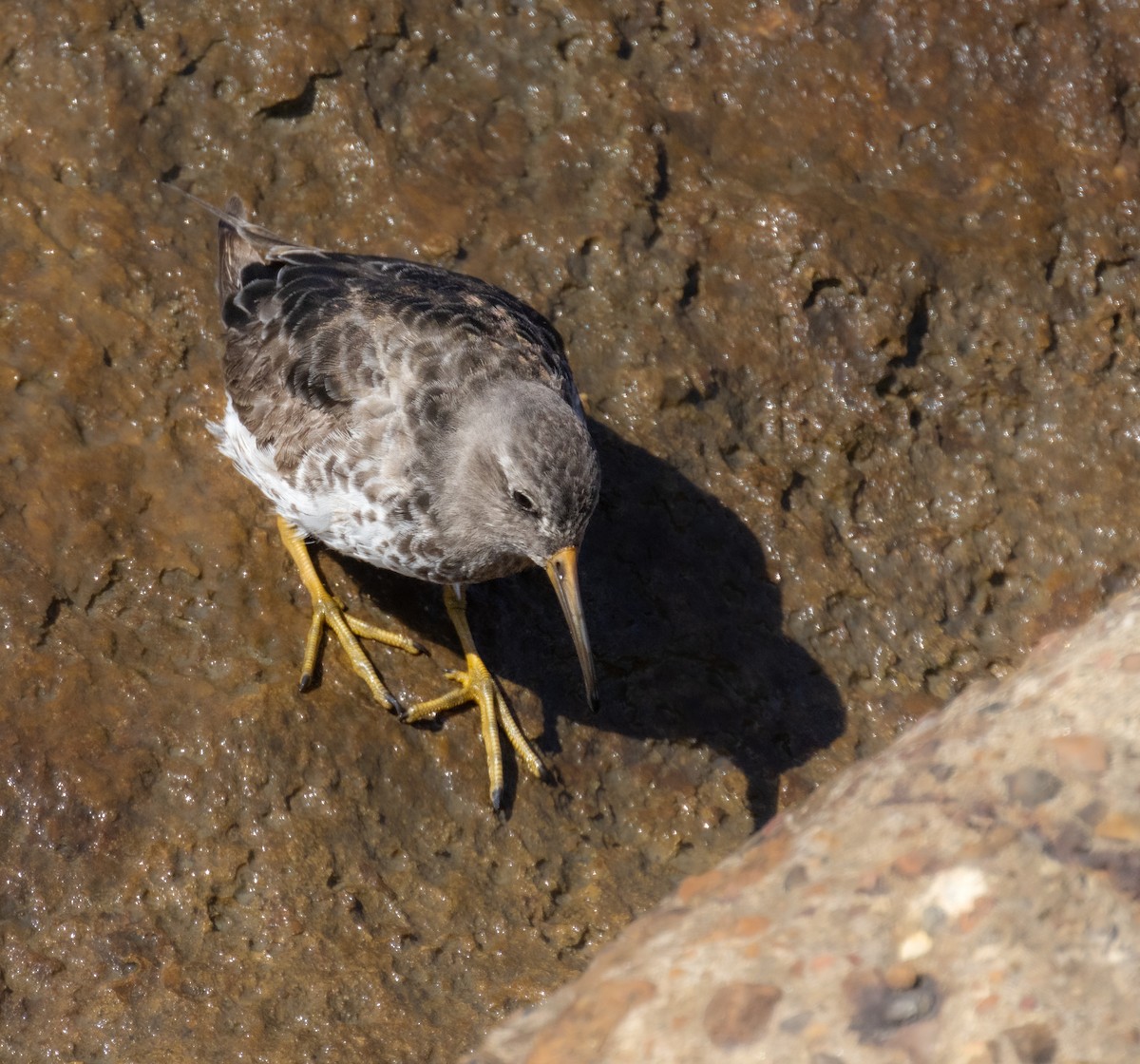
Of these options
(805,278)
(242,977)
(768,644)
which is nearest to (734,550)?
(768,644)

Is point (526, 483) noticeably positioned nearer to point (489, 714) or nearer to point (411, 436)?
point (411, 436)

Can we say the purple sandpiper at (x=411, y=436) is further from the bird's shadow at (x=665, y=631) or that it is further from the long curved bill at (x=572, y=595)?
the bird's shadow at (x=665, y=631)

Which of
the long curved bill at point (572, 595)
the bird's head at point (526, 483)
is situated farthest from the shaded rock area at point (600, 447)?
the bird's head at point (526, 483)

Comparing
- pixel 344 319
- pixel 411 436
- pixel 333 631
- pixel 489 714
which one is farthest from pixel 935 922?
pixel 344 319

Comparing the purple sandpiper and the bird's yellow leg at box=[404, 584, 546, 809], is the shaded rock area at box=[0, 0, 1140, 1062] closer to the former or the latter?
the bird's yellow leg at box=[404, 584, 546, 809]

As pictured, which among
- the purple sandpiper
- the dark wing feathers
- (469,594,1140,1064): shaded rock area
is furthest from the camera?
the dark wing feathers

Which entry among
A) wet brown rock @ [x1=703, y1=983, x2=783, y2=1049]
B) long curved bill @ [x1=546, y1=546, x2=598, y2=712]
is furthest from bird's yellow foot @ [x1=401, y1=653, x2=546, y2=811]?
wet brown rock @ [x1=703, y1=983, x2=783, y2=1049]
